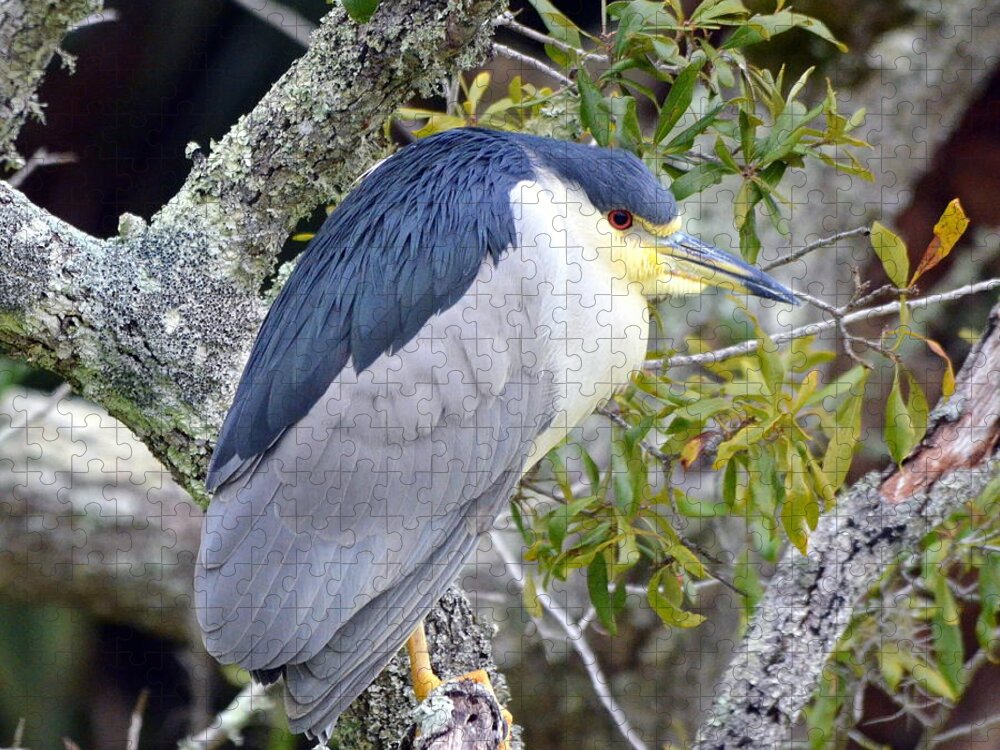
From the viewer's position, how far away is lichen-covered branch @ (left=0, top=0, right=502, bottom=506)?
2.16 m

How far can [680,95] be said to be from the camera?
2.14 m

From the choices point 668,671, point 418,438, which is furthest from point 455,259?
point 668,671

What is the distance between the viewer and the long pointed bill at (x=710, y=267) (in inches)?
89.7

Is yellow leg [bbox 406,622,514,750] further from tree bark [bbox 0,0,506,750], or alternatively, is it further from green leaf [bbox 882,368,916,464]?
green leaf [bbox 882,368,916,464]

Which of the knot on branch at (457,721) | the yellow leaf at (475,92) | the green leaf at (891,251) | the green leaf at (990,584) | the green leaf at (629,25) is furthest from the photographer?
the yellow leaf at (475,92)

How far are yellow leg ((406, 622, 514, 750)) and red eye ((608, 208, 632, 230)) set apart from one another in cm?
82

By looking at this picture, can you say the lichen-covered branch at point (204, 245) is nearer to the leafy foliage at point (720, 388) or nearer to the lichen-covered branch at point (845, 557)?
the leafy foliage at point (720, 388)

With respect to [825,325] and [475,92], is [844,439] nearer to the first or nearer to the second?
[825,325]

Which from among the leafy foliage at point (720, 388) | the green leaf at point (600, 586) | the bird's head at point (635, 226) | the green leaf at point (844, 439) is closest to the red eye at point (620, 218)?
the bird's head at point (635, 226)

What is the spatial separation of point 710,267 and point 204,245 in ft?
3.09

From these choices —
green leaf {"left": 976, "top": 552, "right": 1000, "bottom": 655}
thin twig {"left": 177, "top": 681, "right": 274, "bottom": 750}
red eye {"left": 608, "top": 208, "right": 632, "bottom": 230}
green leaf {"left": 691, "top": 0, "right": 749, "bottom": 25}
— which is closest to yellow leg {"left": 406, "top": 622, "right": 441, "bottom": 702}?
thin twig {"left": 177, "top": 681, "right": 274, "bottom": 750}

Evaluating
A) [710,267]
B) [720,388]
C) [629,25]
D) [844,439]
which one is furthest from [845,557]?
[629,25]

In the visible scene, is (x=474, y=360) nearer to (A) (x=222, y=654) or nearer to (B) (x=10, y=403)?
(A) (x=222, y=654)

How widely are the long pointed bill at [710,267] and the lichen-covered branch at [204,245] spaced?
0.52 meters
